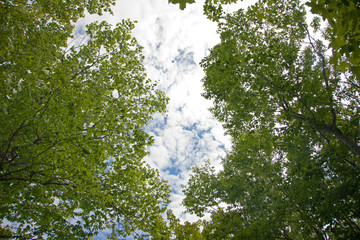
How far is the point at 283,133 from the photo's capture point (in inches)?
315

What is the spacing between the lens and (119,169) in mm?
6574

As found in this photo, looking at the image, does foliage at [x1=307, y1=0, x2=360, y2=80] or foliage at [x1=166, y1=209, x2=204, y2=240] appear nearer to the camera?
foliage at [x1=307, y1=0, x2=360, y2=80]

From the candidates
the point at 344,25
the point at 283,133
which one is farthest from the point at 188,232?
the point at 344,25

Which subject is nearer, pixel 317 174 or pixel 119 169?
pixel 317 174

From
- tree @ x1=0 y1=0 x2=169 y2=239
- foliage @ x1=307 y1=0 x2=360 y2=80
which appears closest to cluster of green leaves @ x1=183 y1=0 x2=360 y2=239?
foliage @ x1=307 y1=0 x2=360 y2=80

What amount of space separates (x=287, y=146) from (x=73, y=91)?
918 centimetres

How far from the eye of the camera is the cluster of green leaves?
5906mm

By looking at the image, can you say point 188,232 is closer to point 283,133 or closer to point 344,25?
point 283,133

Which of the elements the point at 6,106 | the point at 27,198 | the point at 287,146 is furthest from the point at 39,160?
the point at 287,146

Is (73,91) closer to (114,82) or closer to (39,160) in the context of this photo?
(39,160)

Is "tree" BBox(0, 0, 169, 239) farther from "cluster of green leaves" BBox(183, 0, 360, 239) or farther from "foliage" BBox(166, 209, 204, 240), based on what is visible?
"foliage" BBox(166, 209, 204, 240)

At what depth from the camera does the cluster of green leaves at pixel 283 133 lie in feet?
19.4

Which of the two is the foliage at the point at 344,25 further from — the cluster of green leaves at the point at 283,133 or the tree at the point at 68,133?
the tree at the point at 68,133

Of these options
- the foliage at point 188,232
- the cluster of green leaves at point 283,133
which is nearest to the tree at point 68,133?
the cluster of green leaves at point 283,133
